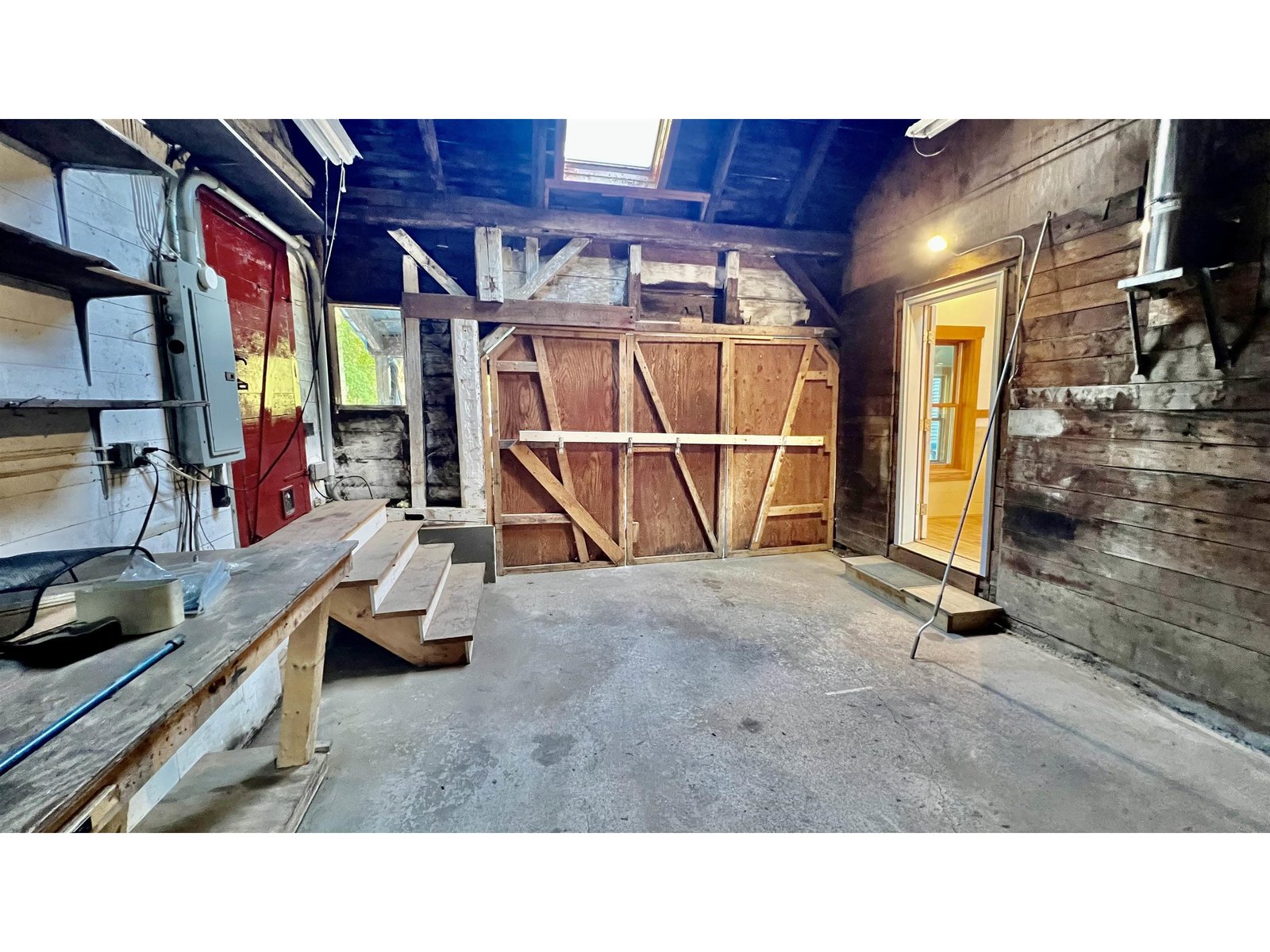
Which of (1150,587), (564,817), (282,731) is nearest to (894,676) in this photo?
(1150,587)

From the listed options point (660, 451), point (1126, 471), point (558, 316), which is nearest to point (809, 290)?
point (660, 451)

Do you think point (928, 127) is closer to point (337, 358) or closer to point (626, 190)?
point (626, 190)

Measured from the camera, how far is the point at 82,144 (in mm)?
1318

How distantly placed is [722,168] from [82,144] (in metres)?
3.51

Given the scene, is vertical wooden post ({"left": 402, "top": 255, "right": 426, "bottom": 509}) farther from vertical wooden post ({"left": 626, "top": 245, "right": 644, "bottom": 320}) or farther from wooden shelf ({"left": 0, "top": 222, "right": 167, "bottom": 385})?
wooden shelf ({"left": 0, "top": 222, "right": 167, "bottom": 385})

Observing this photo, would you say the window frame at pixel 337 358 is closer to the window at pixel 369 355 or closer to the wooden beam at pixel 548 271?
the window at pixel 369 355

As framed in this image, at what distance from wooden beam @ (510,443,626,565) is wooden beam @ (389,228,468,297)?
1297mm

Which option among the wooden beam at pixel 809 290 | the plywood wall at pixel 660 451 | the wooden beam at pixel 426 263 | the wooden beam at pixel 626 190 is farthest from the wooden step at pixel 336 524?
the wooden beam at pixel 809 290

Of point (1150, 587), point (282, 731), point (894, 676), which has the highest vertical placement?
point (1150, 587)

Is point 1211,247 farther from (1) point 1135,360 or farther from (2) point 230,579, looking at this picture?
(2) point 230,579

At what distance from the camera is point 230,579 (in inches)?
49.9

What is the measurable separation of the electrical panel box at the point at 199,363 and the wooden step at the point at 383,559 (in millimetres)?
755

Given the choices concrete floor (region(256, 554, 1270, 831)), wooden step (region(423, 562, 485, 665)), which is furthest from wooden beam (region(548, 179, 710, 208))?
concrete floor (region(256, 554, 1270, 831))
